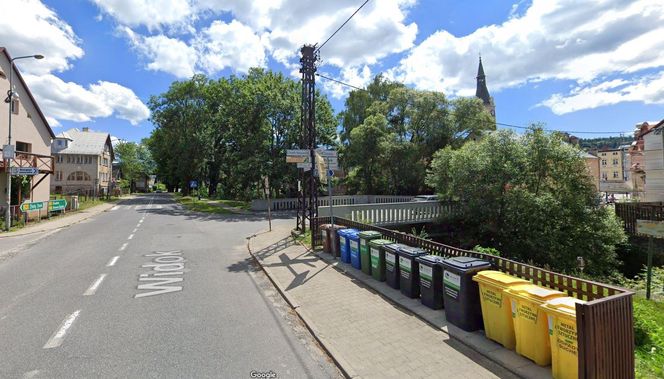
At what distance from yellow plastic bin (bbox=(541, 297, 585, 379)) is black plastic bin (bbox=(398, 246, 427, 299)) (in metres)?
2.76

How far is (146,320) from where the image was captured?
5926 millimetres

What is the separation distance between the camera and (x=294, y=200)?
29469mm

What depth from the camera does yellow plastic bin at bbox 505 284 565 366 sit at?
423 centimetres

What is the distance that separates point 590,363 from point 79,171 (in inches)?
2451

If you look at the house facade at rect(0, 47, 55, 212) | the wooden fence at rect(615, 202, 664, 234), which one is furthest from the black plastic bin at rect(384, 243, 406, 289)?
the house facade at rect(0, 47, 55, 212)

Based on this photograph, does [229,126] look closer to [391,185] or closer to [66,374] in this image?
[391,185]

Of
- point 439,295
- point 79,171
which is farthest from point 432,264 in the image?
point 79,171

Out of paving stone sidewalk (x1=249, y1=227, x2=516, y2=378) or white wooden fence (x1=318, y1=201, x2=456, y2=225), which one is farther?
white wooden fence (x1=318, y1=201, x2=456, y2=225)

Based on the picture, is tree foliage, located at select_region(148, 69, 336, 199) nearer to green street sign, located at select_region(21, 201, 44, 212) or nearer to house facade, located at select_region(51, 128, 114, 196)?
green street sign, located at select_region(21, 201, 44, 212)

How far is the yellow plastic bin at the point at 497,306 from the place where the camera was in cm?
470

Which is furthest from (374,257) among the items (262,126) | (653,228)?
(262,126)

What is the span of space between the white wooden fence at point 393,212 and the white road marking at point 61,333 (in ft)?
31.3

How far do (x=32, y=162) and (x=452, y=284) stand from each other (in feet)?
84.5

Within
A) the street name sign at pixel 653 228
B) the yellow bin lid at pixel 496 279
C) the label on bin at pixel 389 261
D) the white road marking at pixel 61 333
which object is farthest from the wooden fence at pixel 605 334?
the white road marking at pixel 61 333
